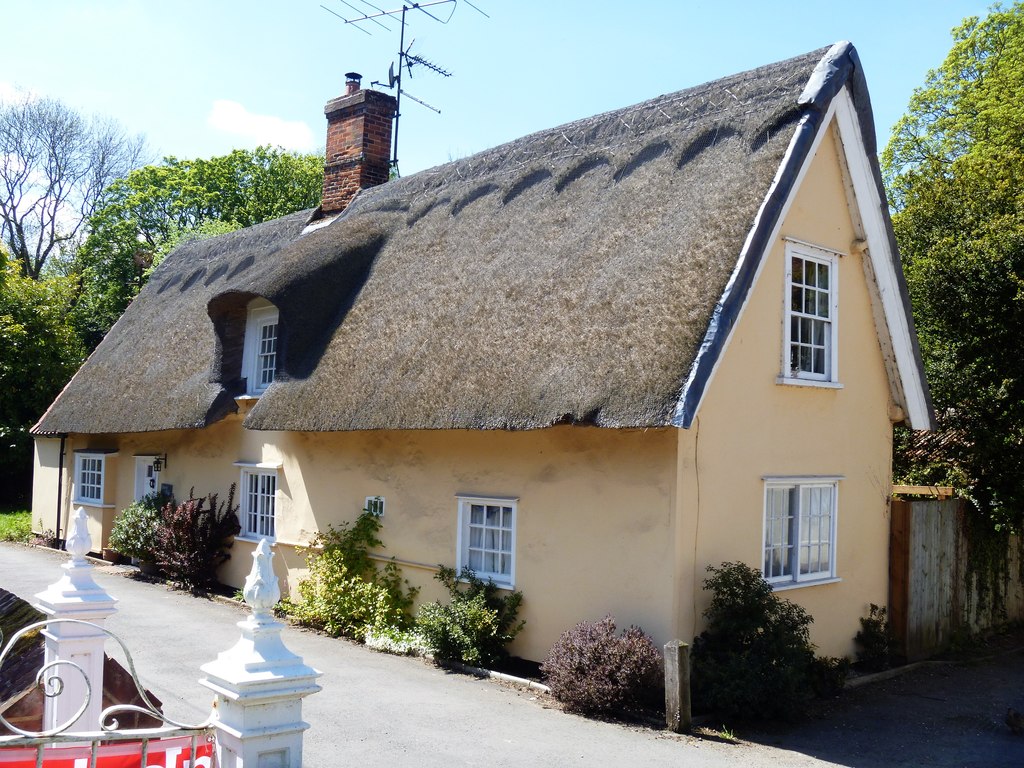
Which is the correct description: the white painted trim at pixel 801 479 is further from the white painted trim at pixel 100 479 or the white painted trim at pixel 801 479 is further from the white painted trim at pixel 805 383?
the white painted trim at pixel 100 479

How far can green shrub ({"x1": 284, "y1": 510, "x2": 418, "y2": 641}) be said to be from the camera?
1197 cm

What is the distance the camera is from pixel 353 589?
12.3 m

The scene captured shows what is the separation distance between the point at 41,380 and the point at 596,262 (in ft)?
72.8

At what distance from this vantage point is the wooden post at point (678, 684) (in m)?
8.28

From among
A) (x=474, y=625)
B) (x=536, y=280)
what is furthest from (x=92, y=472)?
(x=536, y=280)

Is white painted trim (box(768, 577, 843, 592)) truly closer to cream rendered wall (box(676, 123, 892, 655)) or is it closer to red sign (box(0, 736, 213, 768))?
cream rendered wall (box(676, 123, 892, 655))

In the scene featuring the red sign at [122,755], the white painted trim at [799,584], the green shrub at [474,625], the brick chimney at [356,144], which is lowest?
the green shrub at [474,625]

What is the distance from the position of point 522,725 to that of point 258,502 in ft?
26.4

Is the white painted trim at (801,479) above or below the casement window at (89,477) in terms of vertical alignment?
above

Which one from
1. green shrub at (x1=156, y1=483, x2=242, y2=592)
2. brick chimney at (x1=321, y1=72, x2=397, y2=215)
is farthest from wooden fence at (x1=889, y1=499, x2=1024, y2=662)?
brick chimney at (x1=321, y1=72, x2=397, y2=215)

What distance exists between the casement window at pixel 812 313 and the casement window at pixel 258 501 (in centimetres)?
797

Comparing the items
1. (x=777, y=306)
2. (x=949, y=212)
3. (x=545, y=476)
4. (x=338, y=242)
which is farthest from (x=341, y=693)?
(x=949, y=212)

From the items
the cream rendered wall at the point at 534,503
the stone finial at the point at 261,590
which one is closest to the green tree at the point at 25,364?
the cream rendered wall at the point at 534,503

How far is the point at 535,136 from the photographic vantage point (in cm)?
1398
